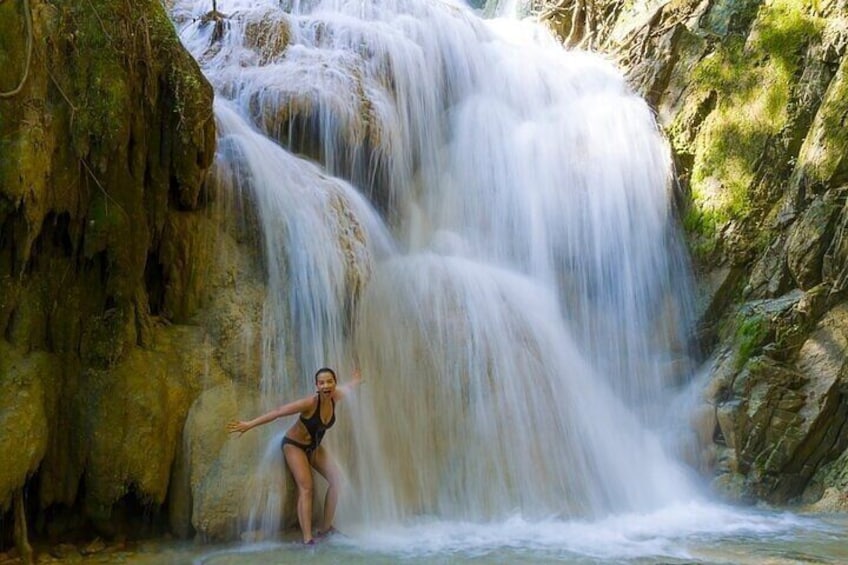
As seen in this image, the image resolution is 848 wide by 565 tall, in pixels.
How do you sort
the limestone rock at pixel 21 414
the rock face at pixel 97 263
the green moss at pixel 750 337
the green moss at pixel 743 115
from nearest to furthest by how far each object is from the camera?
the limestone rock at pixel 21 414 < the rock face at pixel 97 263 < the green moss at pixel 750 337 < the green moss at pixel 743 115

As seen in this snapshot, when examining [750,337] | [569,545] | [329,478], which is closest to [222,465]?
[329,478]

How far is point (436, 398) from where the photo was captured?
22.9 feet

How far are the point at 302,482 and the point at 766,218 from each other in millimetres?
6420

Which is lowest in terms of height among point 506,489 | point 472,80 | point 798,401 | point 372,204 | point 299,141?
point 506,489

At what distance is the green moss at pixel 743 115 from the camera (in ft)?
30.1

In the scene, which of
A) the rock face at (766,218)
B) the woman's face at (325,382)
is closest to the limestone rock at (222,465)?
the woman's face at (325,382)

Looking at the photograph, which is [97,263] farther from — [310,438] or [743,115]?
[743,115]

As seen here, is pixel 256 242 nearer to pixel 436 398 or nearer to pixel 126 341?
pixel 126 341

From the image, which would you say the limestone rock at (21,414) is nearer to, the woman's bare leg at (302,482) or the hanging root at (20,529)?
the hanging root at (20,529)

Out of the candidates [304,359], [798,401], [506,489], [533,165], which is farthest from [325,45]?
[798,401]

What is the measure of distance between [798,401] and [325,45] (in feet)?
24.6

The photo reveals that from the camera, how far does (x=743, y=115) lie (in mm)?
9461

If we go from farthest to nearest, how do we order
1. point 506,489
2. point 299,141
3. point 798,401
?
point 299,141, point 798,401, point 506,489

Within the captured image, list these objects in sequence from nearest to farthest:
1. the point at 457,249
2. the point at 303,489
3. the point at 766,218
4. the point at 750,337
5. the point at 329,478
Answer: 1. the point at 303,489
2. the point at 329,478
3. the point at 750,337
4. the point at 766,218
5. the point at 457,249
